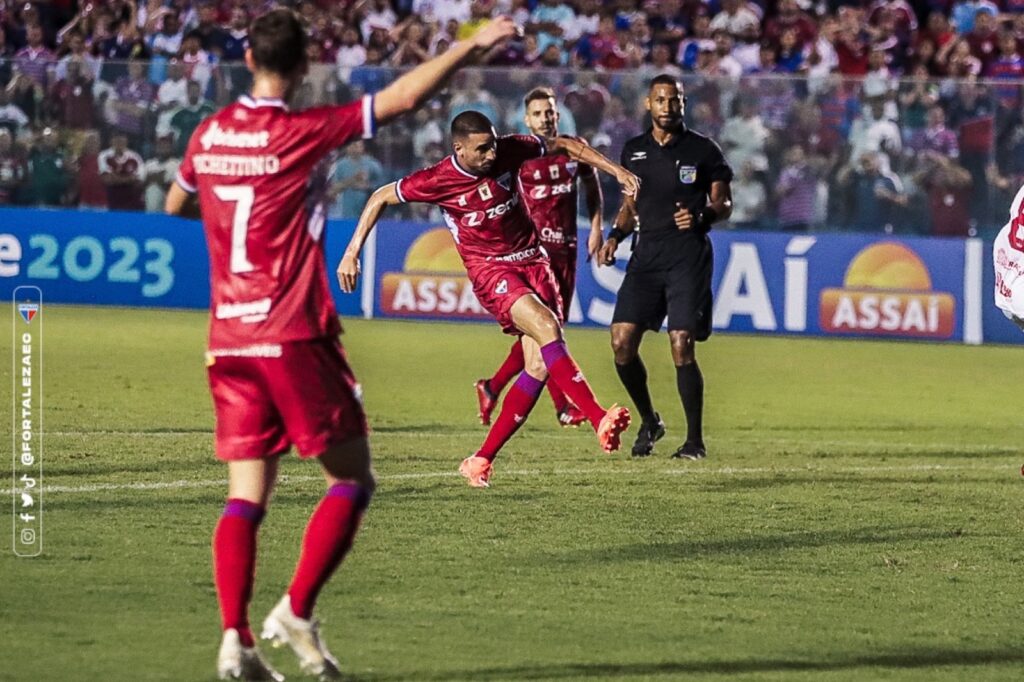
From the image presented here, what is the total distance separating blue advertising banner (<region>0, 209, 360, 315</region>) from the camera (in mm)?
20844

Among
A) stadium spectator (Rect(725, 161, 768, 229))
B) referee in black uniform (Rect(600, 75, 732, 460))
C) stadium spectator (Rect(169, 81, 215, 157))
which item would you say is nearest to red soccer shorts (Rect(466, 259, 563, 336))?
referee in black uniform (Rect(600, 75, 732, 460))

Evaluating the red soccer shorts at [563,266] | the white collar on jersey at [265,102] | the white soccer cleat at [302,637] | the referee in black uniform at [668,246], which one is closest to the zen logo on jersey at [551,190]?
the red soccer shorts at [563,266]

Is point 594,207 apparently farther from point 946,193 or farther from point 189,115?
point 189,115

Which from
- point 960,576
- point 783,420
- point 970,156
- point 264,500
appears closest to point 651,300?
point 783,420

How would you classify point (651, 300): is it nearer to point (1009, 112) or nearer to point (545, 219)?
point (545, 219)

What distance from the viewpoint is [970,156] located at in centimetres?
1981

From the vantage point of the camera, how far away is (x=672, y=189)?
11797 mm

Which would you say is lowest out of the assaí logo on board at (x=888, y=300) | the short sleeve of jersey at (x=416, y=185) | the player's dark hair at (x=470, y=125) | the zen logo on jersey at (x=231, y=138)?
the assaí logo on board at (x=888, y=300)

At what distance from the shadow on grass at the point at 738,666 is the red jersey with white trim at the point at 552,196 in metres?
6.43

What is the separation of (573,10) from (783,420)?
10.8 m

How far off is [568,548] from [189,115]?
13.6 meters

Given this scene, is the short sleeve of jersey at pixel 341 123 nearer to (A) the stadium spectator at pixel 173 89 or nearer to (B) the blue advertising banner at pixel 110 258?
(B) the blue advertising banner at pixel 110 258

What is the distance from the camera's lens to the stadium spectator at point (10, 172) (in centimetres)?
2105

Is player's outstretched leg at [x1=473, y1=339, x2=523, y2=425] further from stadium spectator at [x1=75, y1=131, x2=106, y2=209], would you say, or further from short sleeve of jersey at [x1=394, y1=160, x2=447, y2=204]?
stadium spectator at [x1=75, y1=131, x2=106, y2=209]
